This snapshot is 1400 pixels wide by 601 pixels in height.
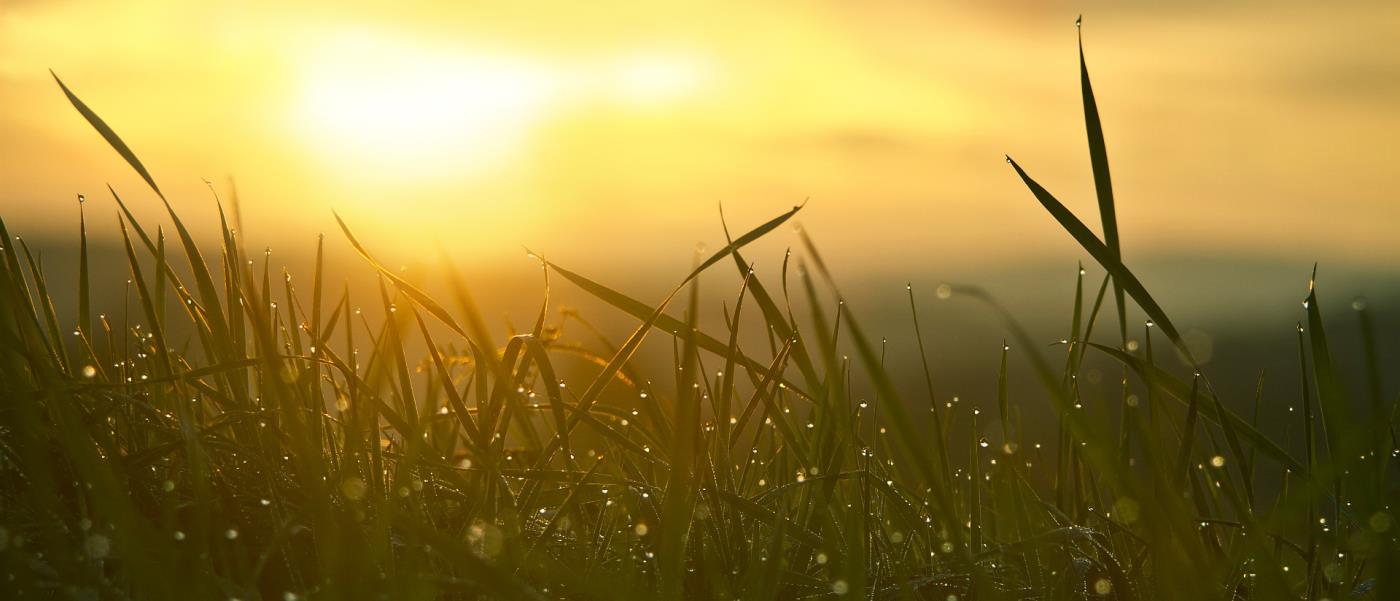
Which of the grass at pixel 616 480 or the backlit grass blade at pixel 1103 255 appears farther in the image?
the backlit grass blade at pixel 1103 255

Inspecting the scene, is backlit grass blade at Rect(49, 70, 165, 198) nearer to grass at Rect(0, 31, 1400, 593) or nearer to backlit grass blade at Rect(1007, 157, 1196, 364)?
grass at Rect(0, 31, 1400, 593)

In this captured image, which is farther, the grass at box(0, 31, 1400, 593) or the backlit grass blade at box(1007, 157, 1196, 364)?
the backlit grass blade at box(1007, 157, 1196, 364)

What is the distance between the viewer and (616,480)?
4.39ft

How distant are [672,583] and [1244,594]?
0.73 m

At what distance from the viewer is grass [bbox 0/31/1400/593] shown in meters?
1.12

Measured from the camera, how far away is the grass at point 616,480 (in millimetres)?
1121

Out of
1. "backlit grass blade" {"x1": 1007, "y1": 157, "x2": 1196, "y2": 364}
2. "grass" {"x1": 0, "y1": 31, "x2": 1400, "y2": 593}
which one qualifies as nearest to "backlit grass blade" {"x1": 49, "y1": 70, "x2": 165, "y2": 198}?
"grass" {"x1": 0, "y1": 31, "x2": 1400, "y2": 593}

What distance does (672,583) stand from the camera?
1.14 meters

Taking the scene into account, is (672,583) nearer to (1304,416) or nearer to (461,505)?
(461,505)

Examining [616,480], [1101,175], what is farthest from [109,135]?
[1101,175]

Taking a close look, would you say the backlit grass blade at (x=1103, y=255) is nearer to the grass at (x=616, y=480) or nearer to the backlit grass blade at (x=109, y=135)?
the grass at (x=616, y=480)

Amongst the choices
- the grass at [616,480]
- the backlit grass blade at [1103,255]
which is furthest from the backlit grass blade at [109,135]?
the backlit grass blade at [1103,255]

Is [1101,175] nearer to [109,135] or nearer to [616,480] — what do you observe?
[616,480]

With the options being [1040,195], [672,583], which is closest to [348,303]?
[672,583]
